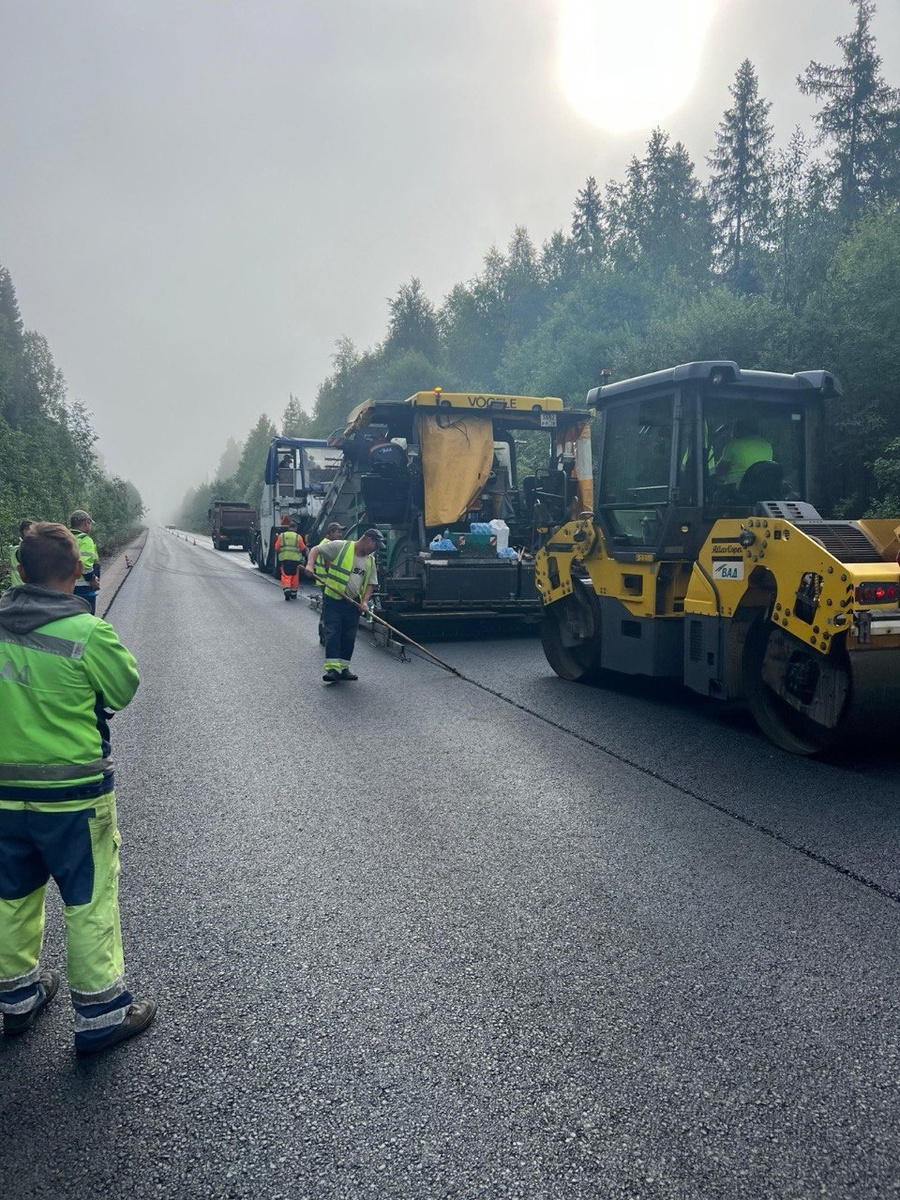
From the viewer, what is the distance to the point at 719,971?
10.1 feet

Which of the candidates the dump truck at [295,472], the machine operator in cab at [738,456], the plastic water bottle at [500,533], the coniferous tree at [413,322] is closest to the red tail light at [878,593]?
the machine operator in cab at [738,456]

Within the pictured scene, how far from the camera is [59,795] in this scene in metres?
2.64

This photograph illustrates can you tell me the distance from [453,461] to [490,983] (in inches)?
357

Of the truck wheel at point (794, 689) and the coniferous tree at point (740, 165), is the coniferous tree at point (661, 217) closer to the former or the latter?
the coniferous tree at point (740, 165)

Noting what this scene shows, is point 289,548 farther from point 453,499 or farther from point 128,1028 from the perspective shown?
point 128,1028

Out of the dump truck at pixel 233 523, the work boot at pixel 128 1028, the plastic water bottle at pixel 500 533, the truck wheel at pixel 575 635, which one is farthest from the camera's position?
the dump truck at pixel 233 523

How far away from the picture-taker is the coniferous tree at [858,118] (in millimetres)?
34938

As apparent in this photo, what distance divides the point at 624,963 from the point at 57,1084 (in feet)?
6.07

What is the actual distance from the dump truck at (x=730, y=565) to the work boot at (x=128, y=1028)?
4.10m

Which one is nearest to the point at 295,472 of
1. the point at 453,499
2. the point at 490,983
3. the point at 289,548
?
the point at 289,548

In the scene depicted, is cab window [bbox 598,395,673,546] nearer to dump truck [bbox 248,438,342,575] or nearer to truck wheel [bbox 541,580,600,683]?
truck wheel [bbox 541,580,600,683]

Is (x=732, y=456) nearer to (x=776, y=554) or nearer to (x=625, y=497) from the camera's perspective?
(x=625, y=497)

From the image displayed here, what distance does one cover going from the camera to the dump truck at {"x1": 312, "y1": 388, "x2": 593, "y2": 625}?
437 inches

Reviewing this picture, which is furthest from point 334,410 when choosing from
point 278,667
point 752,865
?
point 752,865
